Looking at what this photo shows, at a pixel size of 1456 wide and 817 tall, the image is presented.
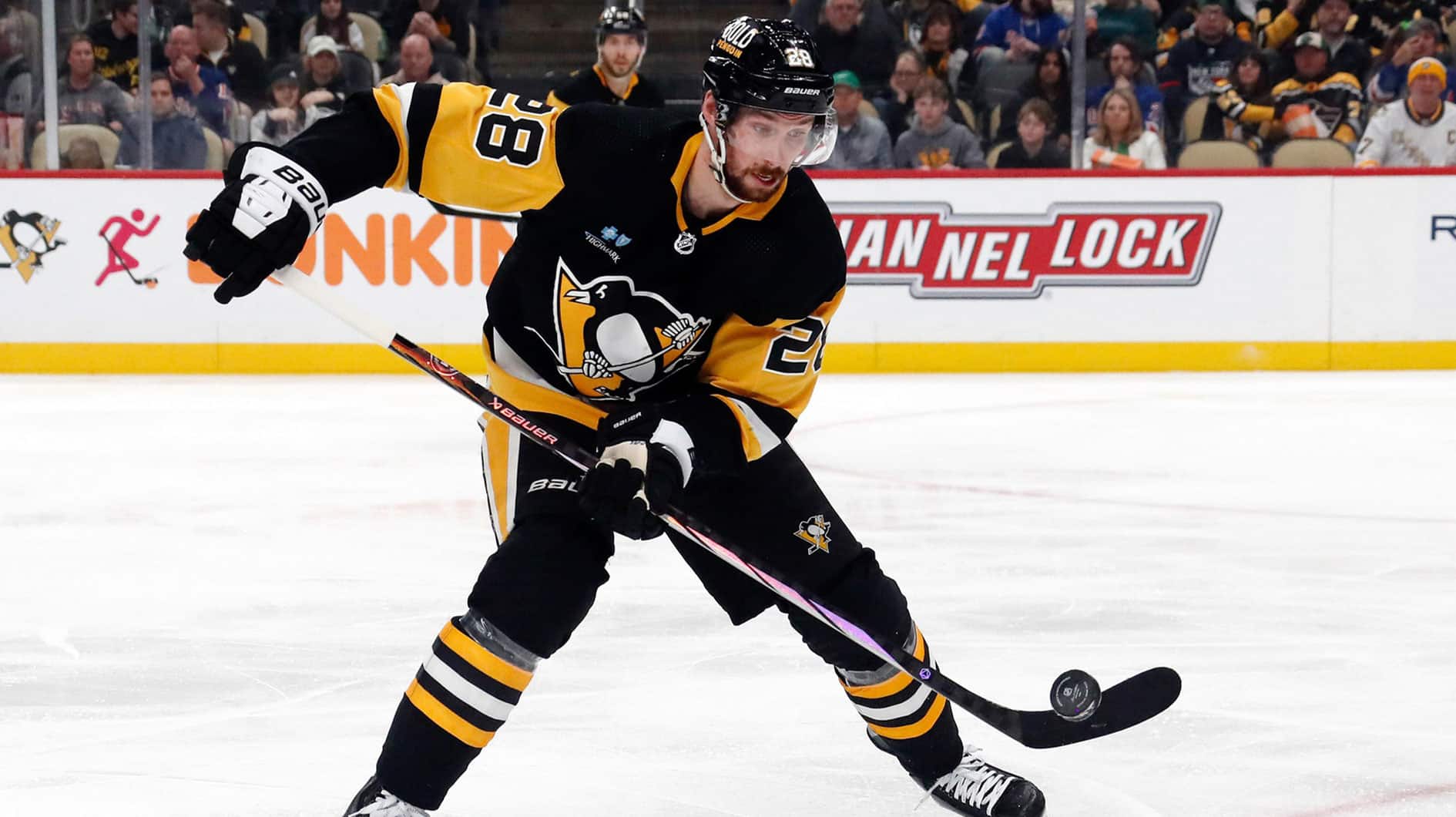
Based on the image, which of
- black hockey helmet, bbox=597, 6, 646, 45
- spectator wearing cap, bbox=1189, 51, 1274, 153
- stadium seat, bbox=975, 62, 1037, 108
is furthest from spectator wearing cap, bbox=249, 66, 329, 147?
spectator wearing cap, bbox=1189, 51, 1274, 153

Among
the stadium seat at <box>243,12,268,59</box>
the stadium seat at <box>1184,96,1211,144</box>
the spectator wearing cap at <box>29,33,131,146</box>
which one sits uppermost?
the stadium seat at <box>1184,96,1211,144</box>

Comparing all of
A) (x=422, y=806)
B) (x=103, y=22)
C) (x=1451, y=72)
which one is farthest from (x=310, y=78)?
(x=422, y=806)

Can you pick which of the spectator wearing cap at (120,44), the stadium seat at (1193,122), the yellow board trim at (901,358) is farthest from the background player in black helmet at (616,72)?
the stadium seat at (1193,122)

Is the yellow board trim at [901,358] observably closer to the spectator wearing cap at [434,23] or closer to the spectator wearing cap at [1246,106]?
the spectator wearing cap at [1246,106]

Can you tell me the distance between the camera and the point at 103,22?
757 cm

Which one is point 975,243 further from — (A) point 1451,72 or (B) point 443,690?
(B) point 443,690

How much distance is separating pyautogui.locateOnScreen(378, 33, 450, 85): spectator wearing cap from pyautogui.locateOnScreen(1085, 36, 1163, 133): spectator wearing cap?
107 inches

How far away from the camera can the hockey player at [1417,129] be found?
7.84 meters

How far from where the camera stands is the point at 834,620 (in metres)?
2.21

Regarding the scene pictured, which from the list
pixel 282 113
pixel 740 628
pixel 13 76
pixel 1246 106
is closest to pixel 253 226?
pixel 740 628

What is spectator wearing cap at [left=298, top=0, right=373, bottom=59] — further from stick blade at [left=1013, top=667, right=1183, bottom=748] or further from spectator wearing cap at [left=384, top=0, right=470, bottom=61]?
stick blade at [left=1013, top=667, right=1183, bottom=748]

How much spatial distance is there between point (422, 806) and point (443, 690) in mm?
143

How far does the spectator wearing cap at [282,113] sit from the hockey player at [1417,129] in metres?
4.37

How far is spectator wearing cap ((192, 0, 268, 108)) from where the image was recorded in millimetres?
7656
